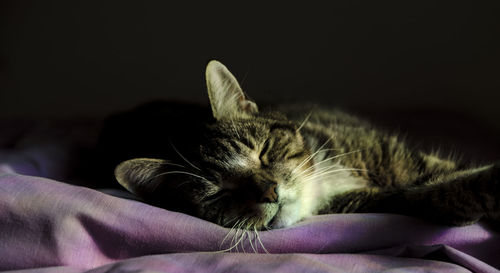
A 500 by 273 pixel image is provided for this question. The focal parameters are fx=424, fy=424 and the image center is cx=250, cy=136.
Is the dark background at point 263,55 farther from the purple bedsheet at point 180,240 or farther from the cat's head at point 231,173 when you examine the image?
the purple bedsheet at point 180,240

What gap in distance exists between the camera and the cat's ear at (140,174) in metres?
1.10

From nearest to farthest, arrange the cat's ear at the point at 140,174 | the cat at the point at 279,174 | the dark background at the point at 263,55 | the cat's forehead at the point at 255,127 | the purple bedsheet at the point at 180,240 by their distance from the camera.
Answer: the purple bedsheet at the point at 180,240 < the cat at the point at 279,174 < the cat's ear at the point at 140,174 < the cat's forehead at the point at 255,127 < the dark background at the point at 263,55

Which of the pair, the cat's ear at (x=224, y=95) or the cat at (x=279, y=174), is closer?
the cat at (x=279, y=174)

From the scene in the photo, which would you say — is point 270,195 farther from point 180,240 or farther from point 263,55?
point 263,55

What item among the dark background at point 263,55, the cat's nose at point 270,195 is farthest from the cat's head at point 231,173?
the dark background at point 263,55

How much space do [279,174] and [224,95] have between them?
1.00ft

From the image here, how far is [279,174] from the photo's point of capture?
3.66ft

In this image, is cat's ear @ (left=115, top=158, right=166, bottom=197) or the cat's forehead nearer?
cat's ear @ (left=115, top=158, right=166, bottom=197)

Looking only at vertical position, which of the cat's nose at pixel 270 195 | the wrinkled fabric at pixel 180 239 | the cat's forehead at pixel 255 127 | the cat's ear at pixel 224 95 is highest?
the cat's ear at pixel 224 95

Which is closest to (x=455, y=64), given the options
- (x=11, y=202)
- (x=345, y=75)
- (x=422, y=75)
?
(x=422, y=75)

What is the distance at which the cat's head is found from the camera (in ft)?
3.43

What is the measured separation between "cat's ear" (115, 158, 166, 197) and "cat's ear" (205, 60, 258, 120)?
0.23 meters

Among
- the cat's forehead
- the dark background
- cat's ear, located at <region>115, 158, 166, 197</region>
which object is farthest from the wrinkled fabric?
the dark background

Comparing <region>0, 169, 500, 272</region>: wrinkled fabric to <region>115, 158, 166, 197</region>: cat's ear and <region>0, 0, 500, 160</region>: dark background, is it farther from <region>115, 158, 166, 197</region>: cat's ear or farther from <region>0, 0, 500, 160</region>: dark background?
<region>0, 0, 500, 160</region>: dark background
